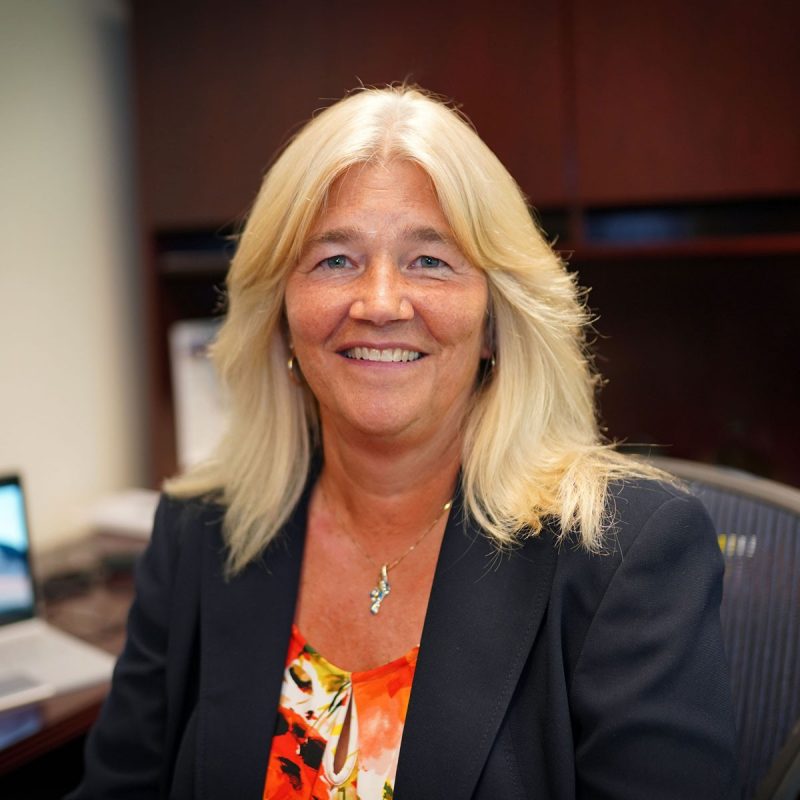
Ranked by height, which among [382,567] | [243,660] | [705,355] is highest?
[705,355]

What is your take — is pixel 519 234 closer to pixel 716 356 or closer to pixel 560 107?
pixel 560 107

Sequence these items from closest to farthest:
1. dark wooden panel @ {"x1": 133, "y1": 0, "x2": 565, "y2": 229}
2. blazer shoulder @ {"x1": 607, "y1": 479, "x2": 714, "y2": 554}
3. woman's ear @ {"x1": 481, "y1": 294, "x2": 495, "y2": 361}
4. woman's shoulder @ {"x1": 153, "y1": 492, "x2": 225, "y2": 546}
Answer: blazer shoulder @ {"x1": 607, "y1": 479, "x2": 714, "y2": 554}
woman's ear @ {"x1": 481, "y1": 294, "x2": 495, "y2": 361}
woman's shoulder @ {"x1": 153, "y1": 492, "x2": 225, "y2": 546}
dark wooden panel @ {"x1": 133, "y1": 0, "x2": 565, "y2": 229}

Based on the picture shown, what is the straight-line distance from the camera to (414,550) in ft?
4.44

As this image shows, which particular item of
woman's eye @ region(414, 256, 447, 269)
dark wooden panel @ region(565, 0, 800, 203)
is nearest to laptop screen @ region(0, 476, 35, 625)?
woman's eye @ region(414, 256, 447, 269)

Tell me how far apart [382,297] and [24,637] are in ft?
3.67

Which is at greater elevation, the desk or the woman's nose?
the woman's nose

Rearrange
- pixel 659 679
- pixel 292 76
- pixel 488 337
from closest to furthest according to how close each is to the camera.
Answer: pixel 659 679 < pixel 488 337 < pixel 292 76

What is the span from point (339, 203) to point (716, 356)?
5.22ft

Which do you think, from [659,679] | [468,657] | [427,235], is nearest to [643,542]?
[659,679]

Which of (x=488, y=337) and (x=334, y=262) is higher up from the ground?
(x=334, y=262)

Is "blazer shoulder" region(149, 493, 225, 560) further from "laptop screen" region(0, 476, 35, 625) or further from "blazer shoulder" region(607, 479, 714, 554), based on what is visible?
"blazer shoulder" region(607, 479, 714, 554)

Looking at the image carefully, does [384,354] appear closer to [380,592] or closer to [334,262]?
[334,262]

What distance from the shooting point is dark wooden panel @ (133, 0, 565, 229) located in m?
2.24

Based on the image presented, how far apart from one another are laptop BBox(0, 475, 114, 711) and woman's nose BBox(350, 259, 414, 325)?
0.91 m
